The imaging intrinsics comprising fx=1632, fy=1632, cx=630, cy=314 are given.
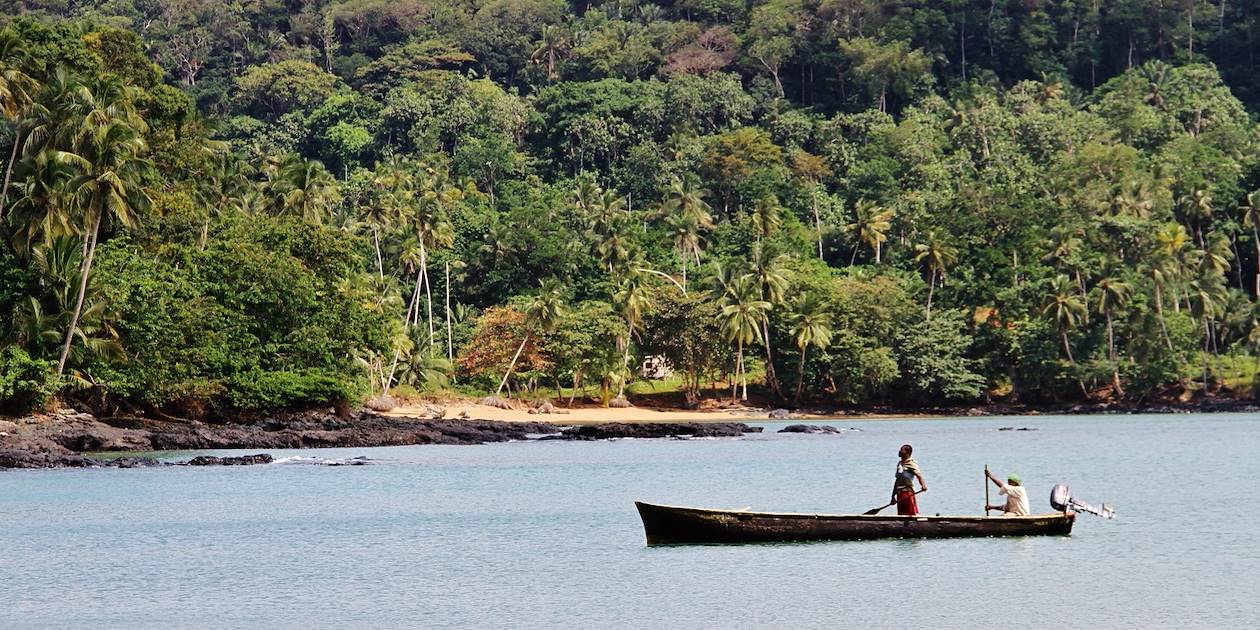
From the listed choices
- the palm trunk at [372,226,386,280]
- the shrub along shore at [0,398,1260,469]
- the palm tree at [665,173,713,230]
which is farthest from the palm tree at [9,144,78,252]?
the palm tree at [665,173,713,230]

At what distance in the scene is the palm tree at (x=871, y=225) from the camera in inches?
4469

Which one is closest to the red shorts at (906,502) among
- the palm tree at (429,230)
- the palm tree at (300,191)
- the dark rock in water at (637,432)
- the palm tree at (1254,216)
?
the dark rock in water at (637,432)

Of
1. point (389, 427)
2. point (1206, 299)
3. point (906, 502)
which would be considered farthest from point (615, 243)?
point (906, 502)

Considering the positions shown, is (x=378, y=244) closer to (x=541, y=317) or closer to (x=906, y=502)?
(x=541, y=317)

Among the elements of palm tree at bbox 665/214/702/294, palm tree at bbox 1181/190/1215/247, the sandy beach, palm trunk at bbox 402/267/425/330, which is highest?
palm tree at bbox 1181/190/1215/247

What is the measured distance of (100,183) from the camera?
6122 cm

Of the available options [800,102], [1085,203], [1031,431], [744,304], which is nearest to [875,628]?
[1031,431]

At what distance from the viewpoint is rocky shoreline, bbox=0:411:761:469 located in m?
55.7

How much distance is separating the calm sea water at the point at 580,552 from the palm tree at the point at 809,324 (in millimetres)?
36713

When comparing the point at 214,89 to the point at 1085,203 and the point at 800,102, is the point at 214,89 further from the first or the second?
the point at 1085,203

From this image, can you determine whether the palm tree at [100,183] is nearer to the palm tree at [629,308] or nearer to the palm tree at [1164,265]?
the palm tree at [629,308]

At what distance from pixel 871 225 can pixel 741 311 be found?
941 inches

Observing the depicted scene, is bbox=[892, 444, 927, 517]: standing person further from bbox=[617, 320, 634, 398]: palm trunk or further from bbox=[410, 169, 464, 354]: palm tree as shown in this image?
bbox=[410, 169, 464, 354]: palm tree

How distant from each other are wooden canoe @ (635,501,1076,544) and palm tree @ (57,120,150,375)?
36.3m
